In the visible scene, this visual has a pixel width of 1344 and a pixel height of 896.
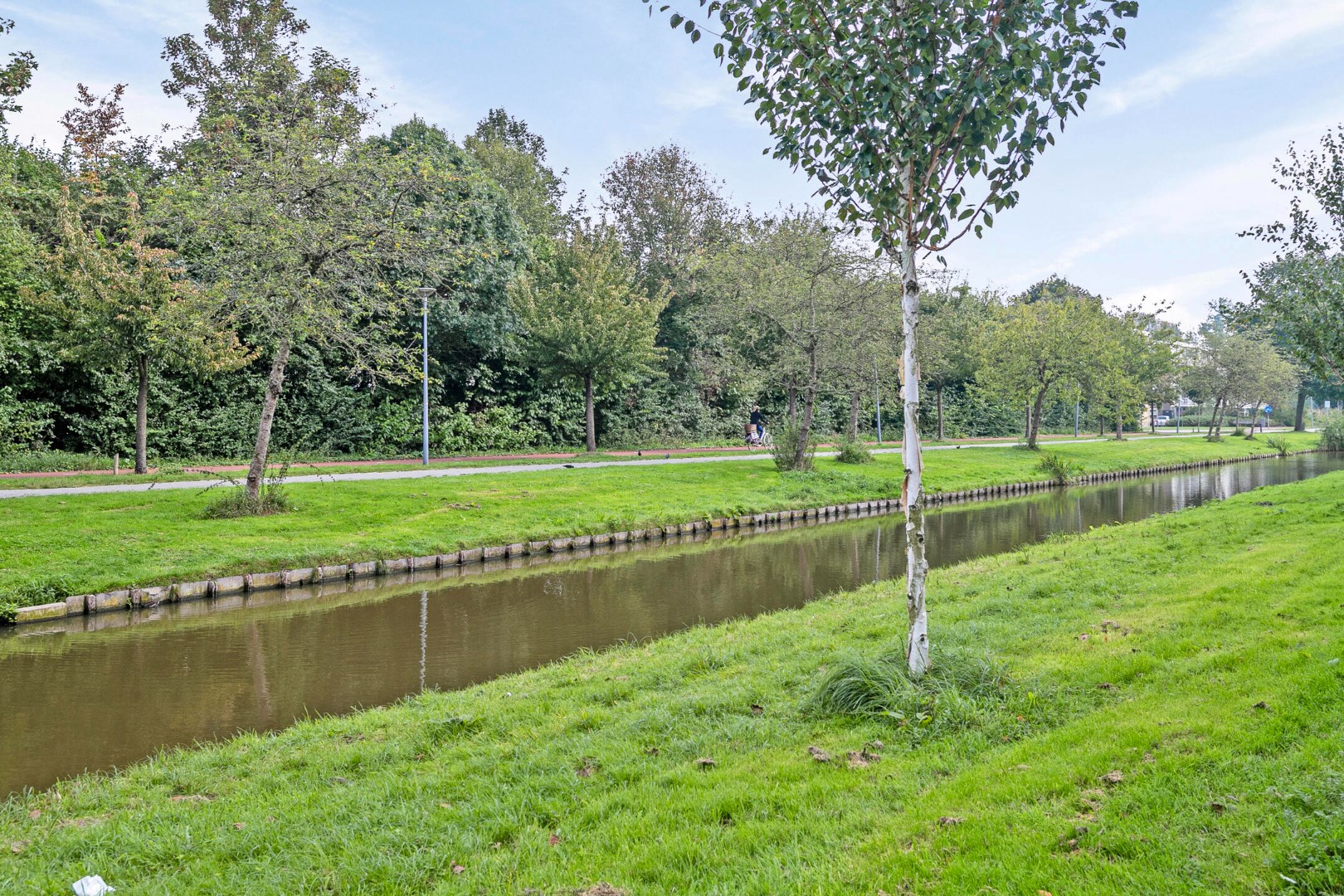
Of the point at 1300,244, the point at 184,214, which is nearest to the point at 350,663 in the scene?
the point at 184,214

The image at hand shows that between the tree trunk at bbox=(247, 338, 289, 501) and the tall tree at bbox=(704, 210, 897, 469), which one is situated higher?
the tall tree at bbox=(704, 210, 897, 469)

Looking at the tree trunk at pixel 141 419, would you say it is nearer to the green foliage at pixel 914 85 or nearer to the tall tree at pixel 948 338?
the green foliage at pixel 914 85

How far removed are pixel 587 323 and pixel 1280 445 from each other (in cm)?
4273

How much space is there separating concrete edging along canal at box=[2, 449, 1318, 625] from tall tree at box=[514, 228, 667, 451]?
10.8 meters

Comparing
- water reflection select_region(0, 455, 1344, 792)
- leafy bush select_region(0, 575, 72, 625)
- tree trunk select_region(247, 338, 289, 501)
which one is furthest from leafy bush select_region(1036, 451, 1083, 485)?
leafy bush select_region(0, 575, 72, 625)

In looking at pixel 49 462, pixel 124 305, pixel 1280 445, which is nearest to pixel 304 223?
pixel 124 305

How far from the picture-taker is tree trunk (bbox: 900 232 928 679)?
18.6 ft

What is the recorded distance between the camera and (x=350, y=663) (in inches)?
358

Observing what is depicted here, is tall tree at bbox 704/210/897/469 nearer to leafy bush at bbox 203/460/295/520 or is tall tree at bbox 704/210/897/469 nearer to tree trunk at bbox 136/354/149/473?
leafy bush at bbox 203/460/295/520

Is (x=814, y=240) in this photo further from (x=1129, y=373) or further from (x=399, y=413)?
(x=1129, y=373)

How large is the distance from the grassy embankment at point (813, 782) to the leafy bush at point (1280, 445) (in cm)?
4741

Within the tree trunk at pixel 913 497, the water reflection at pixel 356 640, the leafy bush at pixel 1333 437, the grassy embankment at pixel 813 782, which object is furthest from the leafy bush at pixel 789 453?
the leafy bush at pixel 1333 437

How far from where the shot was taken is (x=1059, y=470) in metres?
30.1

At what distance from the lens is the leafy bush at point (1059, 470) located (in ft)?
98.6
